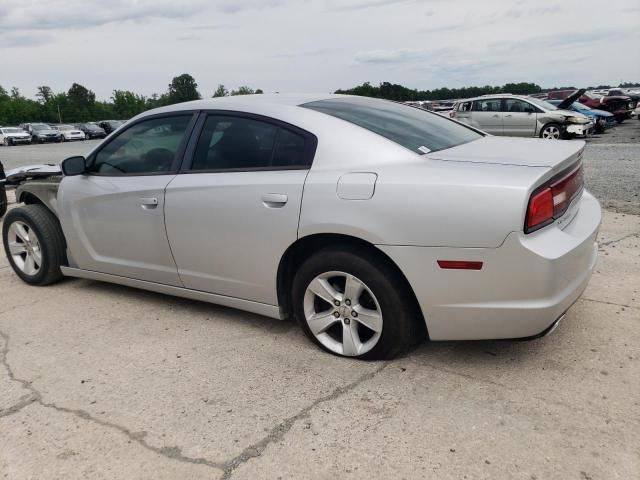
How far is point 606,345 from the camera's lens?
316cm

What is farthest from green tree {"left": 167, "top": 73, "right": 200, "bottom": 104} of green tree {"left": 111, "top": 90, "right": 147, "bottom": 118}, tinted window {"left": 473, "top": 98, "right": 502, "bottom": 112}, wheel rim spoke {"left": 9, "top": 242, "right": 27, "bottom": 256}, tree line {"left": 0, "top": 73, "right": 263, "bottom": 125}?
wheel rim spoke {"left": 9, "top": 242, "right": 27, "bottom": 256}

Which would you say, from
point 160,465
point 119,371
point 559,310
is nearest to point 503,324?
point 559,310

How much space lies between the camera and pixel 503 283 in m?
2.61

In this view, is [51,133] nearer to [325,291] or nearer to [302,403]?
[325,291]

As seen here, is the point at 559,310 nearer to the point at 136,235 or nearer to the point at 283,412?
the point at 283,412

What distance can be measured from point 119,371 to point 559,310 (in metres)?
2.34

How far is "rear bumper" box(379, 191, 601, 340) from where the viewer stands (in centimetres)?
257

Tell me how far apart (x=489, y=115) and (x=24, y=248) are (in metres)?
15.2

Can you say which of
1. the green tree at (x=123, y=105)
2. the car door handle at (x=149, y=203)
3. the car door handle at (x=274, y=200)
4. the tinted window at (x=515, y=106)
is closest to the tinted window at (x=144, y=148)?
the car door handle at (x=149, y=203)

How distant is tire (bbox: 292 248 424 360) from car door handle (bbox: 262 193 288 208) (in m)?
0.34

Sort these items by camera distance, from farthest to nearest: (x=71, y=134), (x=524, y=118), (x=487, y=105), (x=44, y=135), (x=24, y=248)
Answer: (x=71, y=134) < (x=44, y=135) < (x=487, y=105) < (x=524, y=118) < (x=24, y=248)

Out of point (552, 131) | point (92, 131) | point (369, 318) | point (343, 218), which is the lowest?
point (92, 131)

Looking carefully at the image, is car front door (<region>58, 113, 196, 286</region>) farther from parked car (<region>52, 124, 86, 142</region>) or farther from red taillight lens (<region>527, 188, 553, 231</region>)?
parked car (<region>52, 124, 86, 142</region>)

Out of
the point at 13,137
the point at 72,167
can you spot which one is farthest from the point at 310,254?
the point at 13,137
